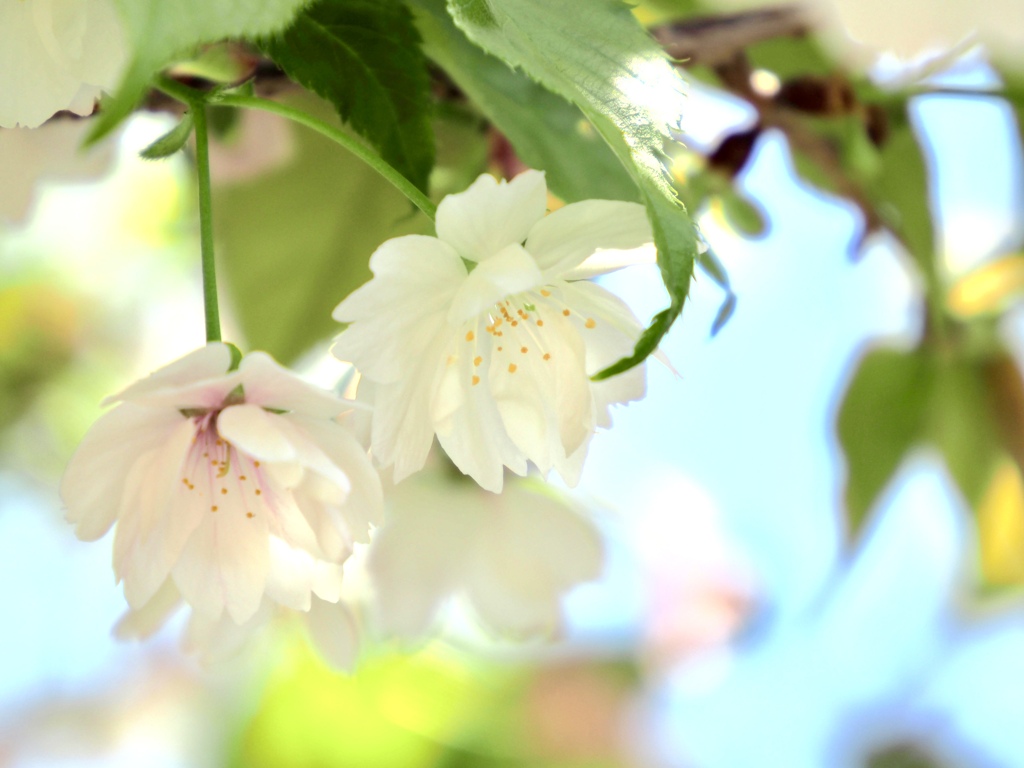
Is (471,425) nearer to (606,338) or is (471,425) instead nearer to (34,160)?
(606,338)

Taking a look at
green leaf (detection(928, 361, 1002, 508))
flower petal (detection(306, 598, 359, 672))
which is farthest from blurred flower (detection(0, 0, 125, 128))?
green leaf (detection(928, 361, 1002, 508))

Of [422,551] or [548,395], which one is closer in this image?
[548,395]

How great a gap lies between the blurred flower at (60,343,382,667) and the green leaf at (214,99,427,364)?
0.13 m

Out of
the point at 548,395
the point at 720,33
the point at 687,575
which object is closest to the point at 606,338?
the point at 548,395

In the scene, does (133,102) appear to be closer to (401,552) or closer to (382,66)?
(382,66)

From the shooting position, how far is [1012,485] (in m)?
0.49

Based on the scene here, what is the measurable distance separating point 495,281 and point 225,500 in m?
0.07

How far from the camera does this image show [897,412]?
Answer: 1.33 ft

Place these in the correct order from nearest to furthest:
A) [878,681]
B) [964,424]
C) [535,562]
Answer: [535,562] < [964,424] < [878,681]

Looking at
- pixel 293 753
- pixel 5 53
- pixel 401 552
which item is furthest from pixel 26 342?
pixel 5 53

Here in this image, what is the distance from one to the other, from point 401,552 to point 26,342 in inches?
22.4

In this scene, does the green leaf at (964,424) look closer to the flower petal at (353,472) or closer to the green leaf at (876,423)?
the green leaf at (876,423)

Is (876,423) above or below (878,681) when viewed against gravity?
above

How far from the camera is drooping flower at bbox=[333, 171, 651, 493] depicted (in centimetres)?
15
